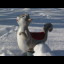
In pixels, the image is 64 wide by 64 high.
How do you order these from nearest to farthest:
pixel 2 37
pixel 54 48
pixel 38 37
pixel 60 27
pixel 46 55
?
pixel 46 55 → pixel 38 37 → pixel 54 48 → pixel 2 37 → pixel 60 27

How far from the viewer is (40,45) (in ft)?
6.15

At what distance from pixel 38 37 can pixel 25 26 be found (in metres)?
0.16

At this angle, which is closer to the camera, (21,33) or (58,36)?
(21,33)

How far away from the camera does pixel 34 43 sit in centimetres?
190

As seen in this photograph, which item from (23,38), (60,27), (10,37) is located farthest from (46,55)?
A: (60,27)

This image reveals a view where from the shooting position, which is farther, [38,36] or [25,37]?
[38,36]

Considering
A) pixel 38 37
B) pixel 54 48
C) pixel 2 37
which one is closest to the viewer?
pixel 38 37

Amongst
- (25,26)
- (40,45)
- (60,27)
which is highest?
(25,26)

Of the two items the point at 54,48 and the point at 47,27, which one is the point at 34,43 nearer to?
the point at 47,27

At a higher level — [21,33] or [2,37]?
[21,33]

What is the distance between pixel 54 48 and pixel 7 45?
0.49 meters

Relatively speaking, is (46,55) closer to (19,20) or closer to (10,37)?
(19,20)

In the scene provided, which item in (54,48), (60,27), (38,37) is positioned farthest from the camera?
(60,27)

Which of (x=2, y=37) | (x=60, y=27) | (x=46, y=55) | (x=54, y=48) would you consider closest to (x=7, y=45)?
(x=2, y=37)
